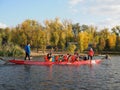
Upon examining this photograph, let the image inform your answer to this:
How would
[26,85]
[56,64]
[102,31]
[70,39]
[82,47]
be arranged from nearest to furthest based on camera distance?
1. [26,85]
2. [56,64]
3. [82,47]
4. [70,39]
5. [102,31]

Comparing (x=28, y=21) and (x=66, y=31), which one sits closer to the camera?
(x=28, y=21)

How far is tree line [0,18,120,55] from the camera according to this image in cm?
9594

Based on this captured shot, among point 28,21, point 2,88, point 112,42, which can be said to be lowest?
point 2,88

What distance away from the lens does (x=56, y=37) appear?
344ft

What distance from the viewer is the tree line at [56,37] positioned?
9594 centimetres

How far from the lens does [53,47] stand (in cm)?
11488

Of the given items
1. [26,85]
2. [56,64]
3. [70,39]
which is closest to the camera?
[26,85]

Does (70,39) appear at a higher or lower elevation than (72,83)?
higher

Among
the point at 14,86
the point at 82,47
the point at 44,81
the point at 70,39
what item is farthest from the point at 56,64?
the point at 70,39

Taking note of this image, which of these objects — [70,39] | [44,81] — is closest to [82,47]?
[70,39]

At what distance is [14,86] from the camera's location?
24016 millimetres

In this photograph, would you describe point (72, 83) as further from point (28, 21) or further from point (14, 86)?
point (28, 21)

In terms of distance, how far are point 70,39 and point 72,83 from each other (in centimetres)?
8849

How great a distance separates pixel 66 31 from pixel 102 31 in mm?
20791
